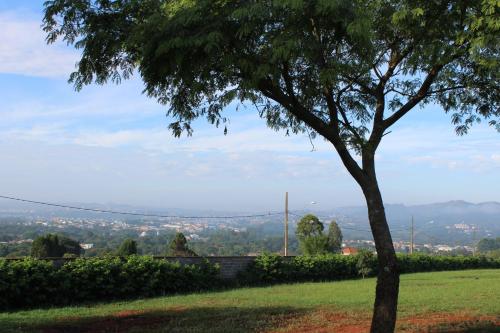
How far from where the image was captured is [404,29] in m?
7.95

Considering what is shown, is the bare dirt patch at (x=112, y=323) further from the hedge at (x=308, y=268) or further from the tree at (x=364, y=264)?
the tree at (x=364, y=264)

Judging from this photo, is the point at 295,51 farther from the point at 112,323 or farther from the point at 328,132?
the point at 112,323

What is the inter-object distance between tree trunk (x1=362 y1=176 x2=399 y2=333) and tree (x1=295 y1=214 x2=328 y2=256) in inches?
1107

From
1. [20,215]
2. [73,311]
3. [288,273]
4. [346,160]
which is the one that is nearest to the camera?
[346,160]

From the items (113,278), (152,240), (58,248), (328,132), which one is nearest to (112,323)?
(113,278)

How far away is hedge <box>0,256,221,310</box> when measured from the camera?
1416cm

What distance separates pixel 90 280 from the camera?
15930mm

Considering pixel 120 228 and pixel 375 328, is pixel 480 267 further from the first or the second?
pixel 120 228

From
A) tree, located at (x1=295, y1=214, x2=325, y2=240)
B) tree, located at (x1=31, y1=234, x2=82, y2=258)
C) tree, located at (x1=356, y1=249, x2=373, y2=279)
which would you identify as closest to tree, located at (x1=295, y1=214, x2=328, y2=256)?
tree, located at (x1=295, y1=214, x2=325, y2=240)

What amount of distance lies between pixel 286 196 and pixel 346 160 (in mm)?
32837

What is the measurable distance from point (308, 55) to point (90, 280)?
11911 mm

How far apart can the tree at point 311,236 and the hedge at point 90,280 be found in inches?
684

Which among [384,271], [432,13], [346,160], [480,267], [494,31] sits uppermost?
[432,13]

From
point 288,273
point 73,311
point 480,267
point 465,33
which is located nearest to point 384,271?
point 465,33
